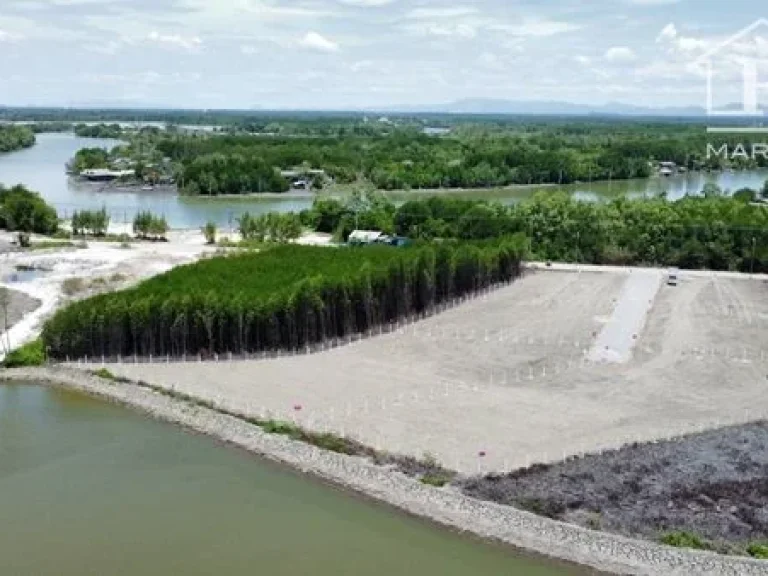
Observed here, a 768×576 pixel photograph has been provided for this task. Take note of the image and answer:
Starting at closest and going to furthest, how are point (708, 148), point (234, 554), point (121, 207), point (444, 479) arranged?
point (234, 554)
point (444, 479)
point (121, 207)
point (708, 148)

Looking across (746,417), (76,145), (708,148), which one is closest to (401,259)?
(746,417)

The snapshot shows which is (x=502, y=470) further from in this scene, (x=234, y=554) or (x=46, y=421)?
(x=46, y=421)

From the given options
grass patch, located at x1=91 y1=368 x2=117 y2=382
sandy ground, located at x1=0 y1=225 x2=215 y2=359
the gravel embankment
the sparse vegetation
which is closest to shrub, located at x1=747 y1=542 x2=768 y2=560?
the gravel embankment

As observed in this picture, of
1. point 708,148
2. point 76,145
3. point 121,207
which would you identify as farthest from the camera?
point 76,145

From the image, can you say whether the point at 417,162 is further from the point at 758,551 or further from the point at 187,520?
the point at 758,551

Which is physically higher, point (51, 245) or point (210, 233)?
point (210, 233)

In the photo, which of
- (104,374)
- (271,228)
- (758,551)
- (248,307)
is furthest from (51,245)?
(758,551)
